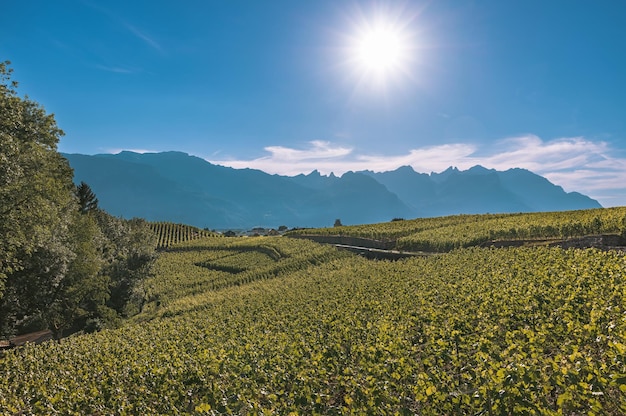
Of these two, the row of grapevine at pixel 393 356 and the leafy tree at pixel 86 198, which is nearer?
the row of grapevine at pixel 393 356

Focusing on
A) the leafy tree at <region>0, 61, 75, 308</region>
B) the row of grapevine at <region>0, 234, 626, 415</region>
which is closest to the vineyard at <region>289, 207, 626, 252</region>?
the row of grapevine at <region>0, 234, 626, 415</region>

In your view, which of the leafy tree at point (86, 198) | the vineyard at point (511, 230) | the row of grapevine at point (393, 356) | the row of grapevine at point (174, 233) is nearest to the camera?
the row of grapevine at point (393, 356)

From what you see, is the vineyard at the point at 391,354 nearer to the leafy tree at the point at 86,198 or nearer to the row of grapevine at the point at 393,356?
the row of grapevine at the point at 393,356

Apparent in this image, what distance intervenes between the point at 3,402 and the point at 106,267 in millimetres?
28412

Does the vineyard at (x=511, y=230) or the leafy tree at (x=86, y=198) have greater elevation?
the leafy tree at (x=86, y=198)

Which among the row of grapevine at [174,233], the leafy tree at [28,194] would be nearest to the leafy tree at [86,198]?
the row of grapevine at [174,233]

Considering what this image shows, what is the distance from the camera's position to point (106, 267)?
3597cm

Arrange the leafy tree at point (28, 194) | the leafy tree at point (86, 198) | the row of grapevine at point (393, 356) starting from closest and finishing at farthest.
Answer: the row of grapevine at point (393, 356) < the leafy tree at point (28, 194) < the leafy tree at point (86, 198)

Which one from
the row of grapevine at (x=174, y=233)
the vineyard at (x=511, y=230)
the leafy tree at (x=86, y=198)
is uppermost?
the leafy tree at (x=86, y=198)

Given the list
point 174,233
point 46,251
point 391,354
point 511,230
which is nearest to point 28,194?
point 46,251

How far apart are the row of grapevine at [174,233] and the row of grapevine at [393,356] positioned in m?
78.4

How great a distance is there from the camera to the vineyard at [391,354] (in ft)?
19.2

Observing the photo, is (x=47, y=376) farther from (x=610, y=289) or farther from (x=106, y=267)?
(x=106, y=267)

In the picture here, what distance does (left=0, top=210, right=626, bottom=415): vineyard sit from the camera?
19.2 ft
